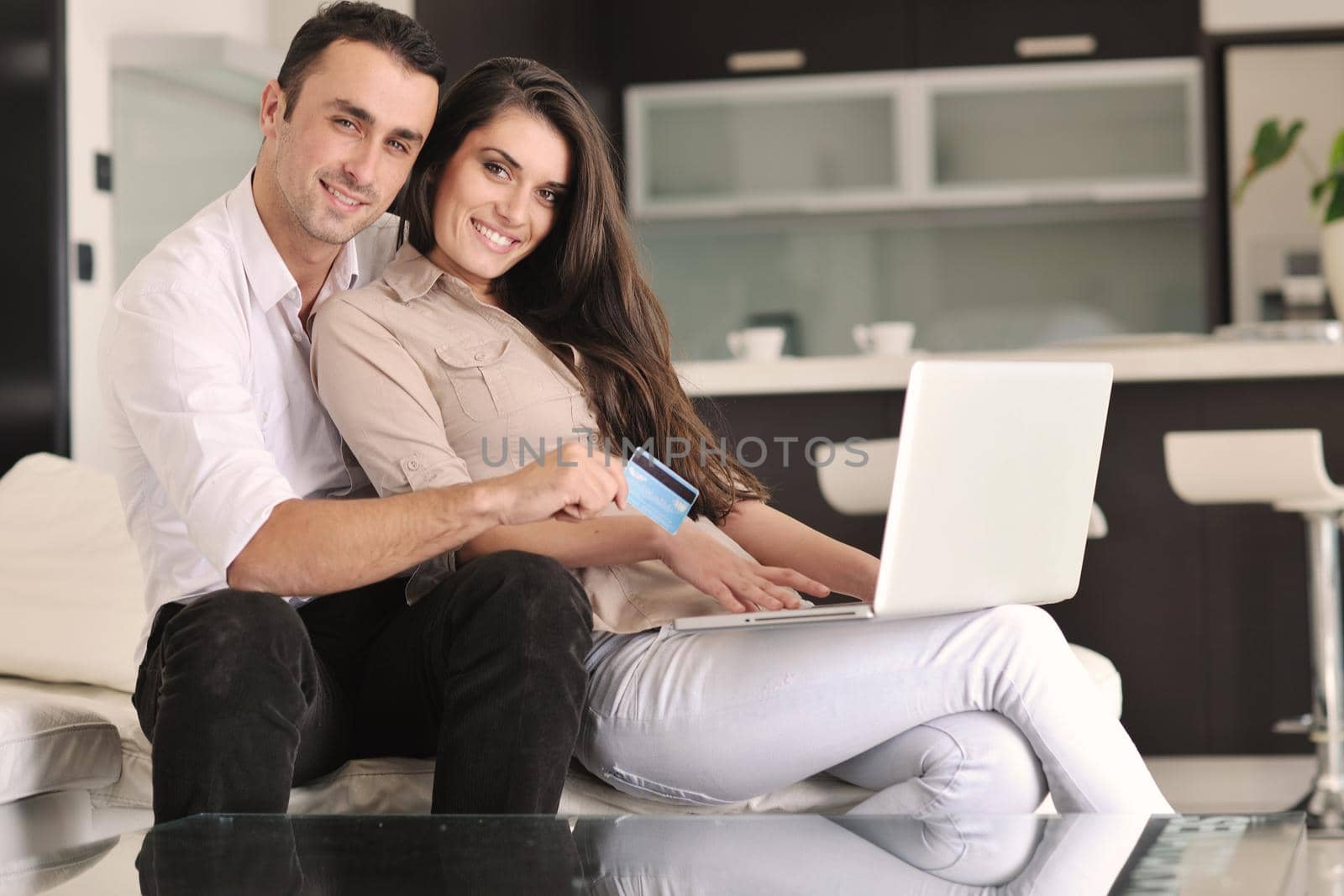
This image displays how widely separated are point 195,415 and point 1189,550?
2594mm

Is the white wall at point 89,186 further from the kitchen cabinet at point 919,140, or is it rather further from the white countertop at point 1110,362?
the kitchen cabinet at point 919,140

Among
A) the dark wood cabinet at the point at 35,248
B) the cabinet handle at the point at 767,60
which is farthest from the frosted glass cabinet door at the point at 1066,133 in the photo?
the dark wood cabinet at the point at 35,248

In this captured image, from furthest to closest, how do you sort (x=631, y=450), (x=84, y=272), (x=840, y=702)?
1. (x=84, y=272)
2. (x=631, y=450)
3. (x=840, y=702)

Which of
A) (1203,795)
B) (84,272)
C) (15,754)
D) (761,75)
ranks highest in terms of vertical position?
(761,75)

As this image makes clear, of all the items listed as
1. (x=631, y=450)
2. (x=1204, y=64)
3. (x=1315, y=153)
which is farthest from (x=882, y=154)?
(x=631, y=450)

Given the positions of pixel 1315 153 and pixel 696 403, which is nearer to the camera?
pixel 696 403

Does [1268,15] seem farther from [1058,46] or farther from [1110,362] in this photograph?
[1110,362]

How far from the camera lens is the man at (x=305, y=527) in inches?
53.6

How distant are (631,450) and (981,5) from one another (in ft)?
13.5

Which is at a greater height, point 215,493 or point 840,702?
point 215,493

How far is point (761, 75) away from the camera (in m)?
5.57

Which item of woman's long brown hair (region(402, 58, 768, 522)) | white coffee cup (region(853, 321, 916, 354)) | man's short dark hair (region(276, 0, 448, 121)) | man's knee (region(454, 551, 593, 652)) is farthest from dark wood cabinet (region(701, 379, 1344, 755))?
man's knee (region(454, 551, 593, 652))

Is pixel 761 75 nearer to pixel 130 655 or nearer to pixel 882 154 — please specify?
pixel 882 154

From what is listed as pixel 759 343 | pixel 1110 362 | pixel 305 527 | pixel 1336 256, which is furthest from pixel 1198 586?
pixel 305 527
